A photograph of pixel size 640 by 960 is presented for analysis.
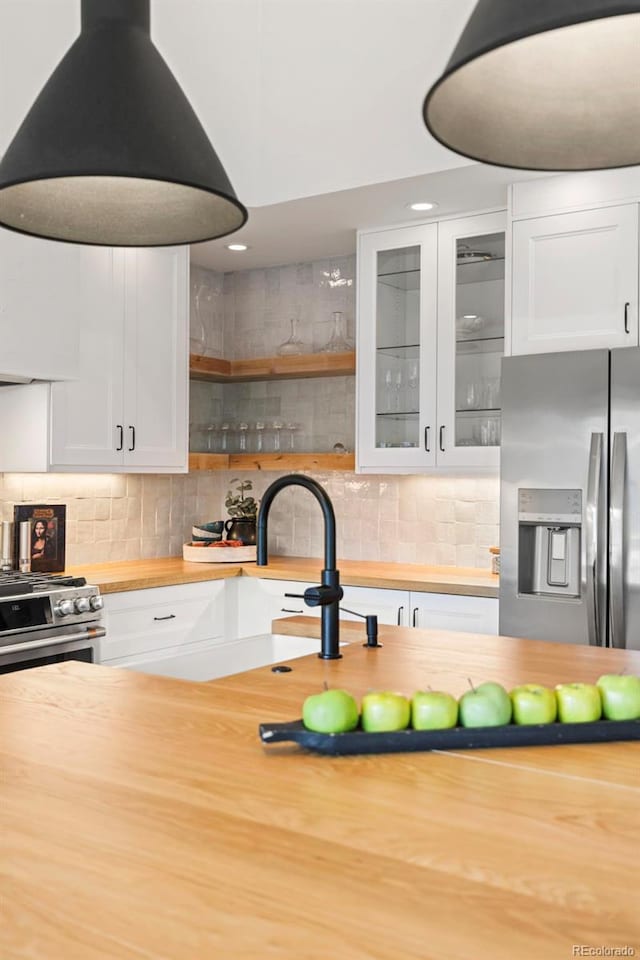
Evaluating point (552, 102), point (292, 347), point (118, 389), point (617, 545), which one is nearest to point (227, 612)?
point (118, 389)

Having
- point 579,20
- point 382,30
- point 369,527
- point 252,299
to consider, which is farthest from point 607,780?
point 252,299

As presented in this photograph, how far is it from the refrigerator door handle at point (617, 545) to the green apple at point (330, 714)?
1996 mm

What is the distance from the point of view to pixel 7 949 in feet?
2.96

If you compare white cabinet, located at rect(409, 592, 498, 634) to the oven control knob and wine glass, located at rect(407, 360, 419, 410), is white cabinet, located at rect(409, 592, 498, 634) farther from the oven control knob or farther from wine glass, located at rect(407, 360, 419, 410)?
the oven control knob

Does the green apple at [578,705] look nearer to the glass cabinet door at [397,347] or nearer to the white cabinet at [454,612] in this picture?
the white cabinet at [454,612]

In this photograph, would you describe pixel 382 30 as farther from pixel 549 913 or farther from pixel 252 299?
pixel 549 913

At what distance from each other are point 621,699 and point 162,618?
276cm

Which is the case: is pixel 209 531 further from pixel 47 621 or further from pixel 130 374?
pixel 47 621

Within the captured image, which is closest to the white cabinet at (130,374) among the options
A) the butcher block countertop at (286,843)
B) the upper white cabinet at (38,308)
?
the upper white cabinet at (38,308)

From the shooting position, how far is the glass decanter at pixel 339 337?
480 centimetres

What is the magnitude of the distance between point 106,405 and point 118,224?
94.0 inches

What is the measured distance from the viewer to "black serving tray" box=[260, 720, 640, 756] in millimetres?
1498

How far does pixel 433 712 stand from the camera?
1553 mm

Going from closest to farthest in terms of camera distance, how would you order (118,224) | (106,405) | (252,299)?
(118,224) → (106,405) → (252,299)
